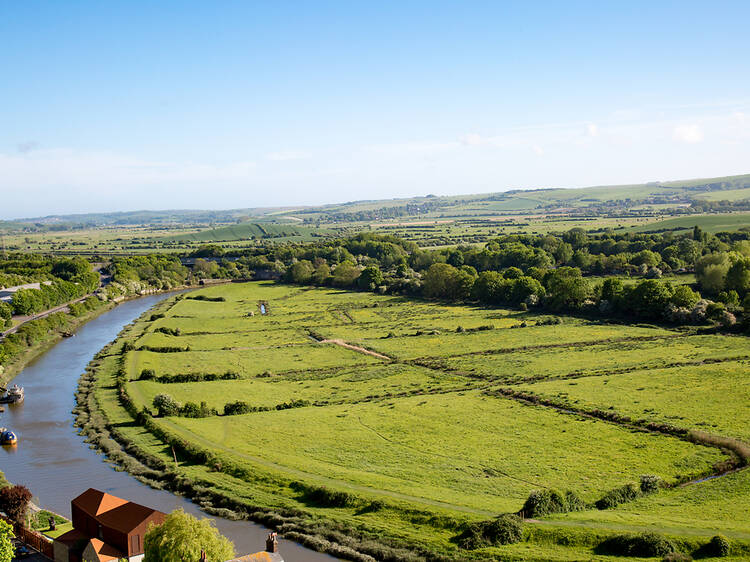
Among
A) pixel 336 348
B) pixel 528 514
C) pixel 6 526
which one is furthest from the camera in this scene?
pixel 336 348

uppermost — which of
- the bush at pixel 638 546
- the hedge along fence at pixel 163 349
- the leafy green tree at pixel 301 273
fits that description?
the leafy green tree at pixel 301 273

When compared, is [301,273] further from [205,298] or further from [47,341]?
[47,341]

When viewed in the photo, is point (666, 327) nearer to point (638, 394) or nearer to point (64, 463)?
point (638, 394)

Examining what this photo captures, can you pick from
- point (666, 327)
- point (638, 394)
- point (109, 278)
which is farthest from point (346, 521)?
point (109, 278)

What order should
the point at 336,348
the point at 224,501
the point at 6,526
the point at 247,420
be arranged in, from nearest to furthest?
the point at 6,526 < the point at 224,501 < the point at 247,420 < the point at 336,348

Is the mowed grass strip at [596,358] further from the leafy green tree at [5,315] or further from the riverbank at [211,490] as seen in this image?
the leafy green tree at [5,315]

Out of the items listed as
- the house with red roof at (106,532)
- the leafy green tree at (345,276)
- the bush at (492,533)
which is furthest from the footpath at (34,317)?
the bush at (492,533)

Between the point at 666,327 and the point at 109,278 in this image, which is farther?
the point at 109,278

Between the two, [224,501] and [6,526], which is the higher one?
[6,526]
